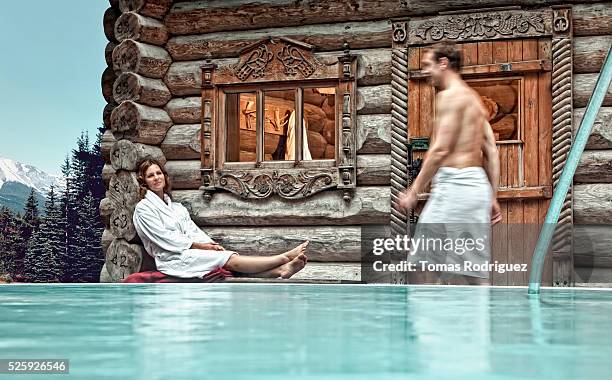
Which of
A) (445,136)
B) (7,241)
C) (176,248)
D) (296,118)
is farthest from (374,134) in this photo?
(7,241)

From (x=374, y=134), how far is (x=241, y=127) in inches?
63.0

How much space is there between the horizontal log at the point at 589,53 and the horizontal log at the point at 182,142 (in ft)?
13.1

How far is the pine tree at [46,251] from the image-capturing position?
22.9 meters

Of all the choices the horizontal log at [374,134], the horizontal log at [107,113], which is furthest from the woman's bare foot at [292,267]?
the horizontal log at [107,113]

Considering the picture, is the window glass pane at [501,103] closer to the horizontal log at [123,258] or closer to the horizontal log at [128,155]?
the horizontal log at [128,155]

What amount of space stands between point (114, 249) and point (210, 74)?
2110 mm

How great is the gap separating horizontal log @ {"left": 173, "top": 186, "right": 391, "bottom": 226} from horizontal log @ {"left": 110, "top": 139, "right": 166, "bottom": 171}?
1.97ft

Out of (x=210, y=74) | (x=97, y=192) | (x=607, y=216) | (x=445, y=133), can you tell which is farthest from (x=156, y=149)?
(x=97, y=192)

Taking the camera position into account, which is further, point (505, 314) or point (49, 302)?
point (49, 302)

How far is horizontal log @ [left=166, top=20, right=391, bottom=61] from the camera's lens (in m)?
10.6

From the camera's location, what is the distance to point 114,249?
1080cm

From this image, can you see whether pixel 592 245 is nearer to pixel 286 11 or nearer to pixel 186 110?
pixel 286 11

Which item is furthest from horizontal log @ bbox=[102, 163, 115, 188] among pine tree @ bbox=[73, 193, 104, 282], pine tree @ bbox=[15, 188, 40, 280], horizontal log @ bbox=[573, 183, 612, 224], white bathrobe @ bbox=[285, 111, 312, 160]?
pine tree @ bbox=[15, 188, 40, 280]

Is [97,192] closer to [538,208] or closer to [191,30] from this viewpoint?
[191,30]
